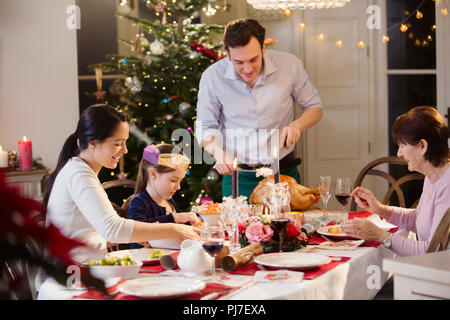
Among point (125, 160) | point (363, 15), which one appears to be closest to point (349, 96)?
point (363, 15)

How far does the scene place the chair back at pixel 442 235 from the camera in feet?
5.37

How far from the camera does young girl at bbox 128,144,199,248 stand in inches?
84.9

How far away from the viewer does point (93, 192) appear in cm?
173

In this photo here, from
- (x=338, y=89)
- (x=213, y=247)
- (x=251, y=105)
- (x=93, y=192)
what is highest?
(x=338, y=89)

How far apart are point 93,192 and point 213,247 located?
487 millimetres

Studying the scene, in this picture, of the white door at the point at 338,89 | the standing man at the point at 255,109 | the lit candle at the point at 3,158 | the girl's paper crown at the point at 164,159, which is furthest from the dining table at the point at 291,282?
the white door at the point at 338,89

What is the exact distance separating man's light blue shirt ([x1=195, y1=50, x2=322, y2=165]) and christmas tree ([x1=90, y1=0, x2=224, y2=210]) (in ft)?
2.73

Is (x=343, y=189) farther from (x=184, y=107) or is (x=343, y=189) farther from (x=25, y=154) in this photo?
(x=25, y=154)

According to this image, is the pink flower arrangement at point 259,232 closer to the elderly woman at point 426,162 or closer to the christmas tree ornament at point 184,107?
the elderly woman at point 426,162

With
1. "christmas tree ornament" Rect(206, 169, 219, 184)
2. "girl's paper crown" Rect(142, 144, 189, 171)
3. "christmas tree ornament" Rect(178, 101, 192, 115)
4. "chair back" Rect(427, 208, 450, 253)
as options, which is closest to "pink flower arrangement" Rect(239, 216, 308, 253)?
"chair back" Rect(427, 208, 450, 253)

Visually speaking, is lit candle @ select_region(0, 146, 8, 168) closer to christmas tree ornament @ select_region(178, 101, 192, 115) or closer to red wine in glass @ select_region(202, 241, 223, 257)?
christmas tree ornament @ select_region(178, 101, 192, 115)

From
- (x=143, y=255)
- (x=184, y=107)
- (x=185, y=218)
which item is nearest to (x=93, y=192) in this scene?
(x=143, y=255)

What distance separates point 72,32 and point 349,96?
211 centimetres

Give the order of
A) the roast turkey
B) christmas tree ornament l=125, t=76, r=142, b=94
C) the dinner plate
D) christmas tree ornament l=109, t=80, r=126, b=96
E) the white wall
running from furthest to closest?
christmas tree ornament l=109, t=80, r=126, b=96, the white wall, christmas tree ornament l=125, t=76, r=142, b=94, the roast turkey, the dinner plate
